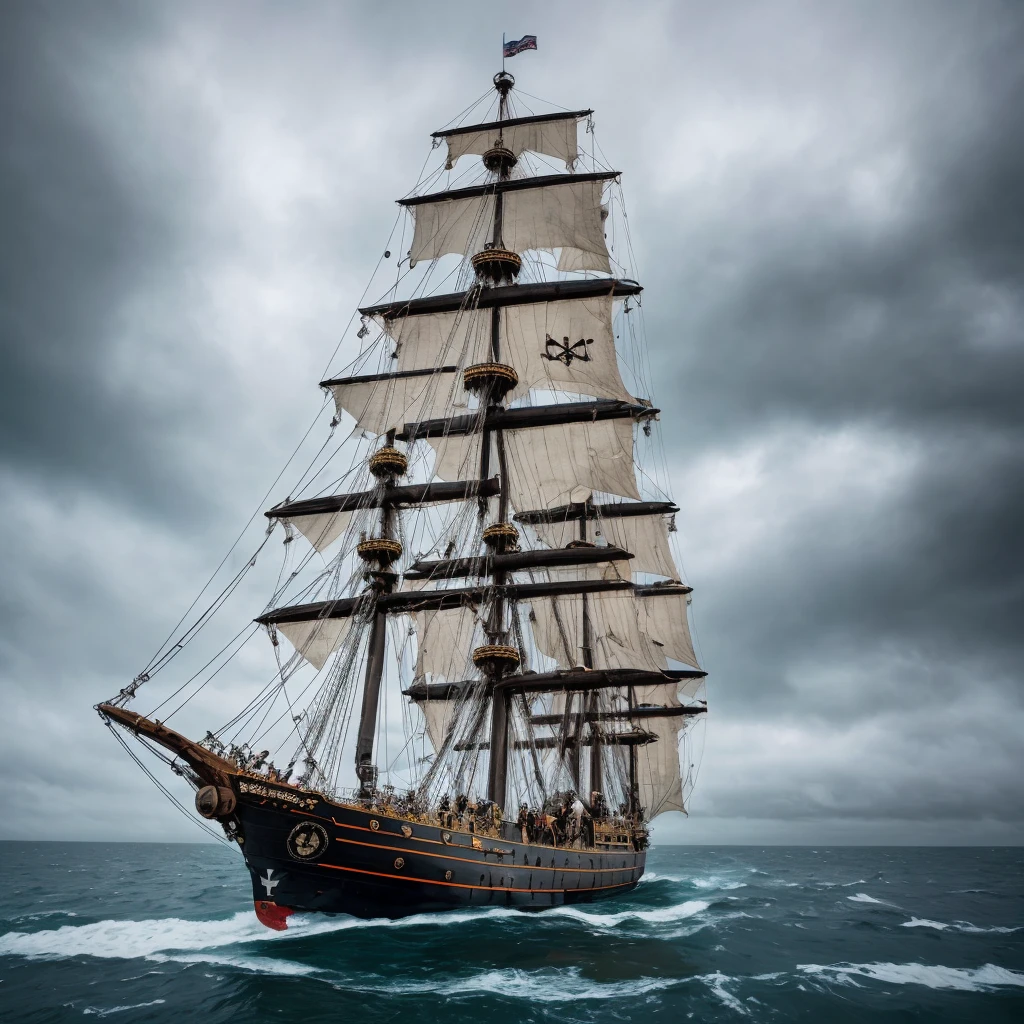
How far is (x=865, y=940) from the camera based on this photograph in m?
25.5

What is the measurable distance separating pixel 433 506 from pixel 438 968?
2103 cm

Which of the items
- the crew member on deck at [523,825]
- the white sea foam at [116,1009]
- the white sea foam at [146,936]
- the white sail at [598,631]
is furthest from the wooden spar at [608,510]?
the white sea foam at [116,1009]

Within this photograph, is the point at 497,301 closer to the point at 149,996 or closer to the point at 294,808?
the point at 294,808

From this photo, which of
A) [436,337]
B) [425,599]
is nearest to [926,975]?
[425,599]

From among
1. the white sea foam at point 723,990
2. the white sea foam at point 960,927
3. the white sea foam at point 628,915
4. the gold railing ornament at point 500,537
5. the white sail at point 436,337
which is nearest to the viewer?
the white sea foam at point 723,990

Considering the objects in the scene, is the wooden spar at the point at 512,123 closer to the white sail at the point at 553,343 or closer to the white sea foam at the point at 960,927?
the white sail at the point at 553,343

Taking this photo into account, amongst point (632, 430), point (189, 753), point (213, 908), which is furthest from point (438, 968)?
point (632, 430)

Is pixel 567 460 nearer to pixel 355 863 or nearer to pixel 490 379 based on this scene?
pixel 490 379

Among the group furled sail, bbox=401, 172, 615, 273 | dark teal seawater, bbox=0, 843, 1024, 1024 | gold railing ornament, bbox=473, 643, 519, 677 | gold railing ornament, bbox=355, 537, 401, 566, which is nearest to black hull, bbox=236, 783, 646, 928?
dark teal seawater, bbox=0, 843, 1024, 1024

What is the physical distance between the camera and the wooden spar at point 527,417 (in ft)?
124

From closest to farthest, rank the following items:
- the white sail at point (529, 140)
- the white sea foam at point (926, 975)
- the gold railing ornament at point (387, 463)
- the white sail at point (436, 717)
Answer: the white sea foam at point (926, 975) → the gold railing ornament at point (387, 463) → the white sail at point (436, 717) → the white sail at point (529, 140)

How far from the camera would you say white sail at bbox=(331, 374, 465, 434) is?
39719 mm

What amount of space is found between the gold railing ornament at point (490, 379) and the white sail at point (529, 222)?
9407 mm

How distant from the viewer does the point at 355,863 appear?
21406 mm
